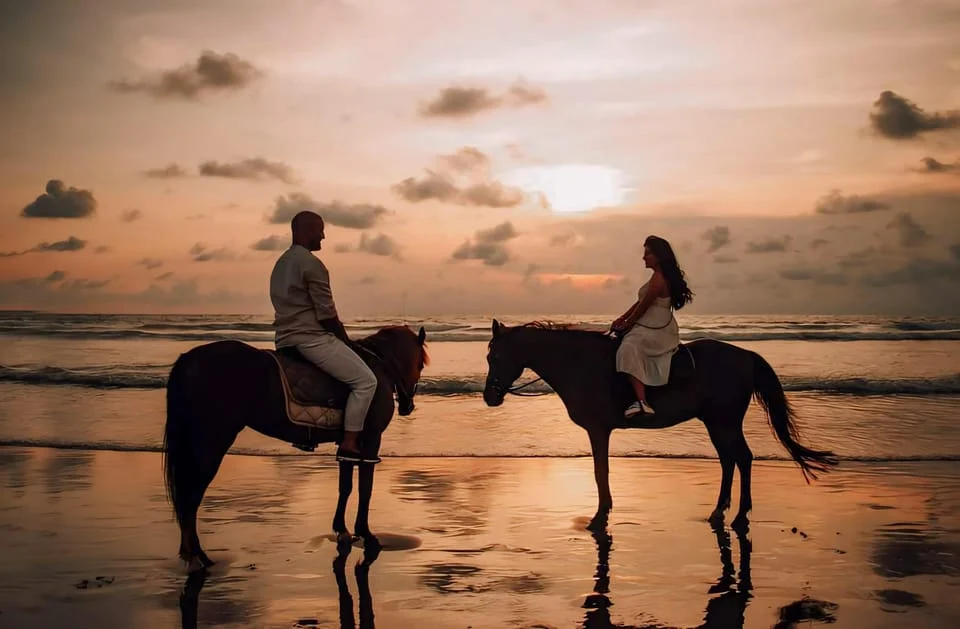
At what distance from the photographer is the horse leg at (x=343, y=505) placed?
7.64 meters

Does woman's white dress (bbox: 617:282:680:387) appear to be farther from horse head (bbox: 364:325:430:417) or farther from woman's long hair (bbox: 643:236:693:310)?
horse head (bbox: 364:325:430:417)

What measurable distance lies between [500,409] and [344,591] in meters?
12.2

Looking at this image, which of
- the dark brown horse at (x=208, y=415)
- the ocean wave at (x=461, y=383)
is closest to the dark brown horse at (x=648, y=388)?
the dark brown horse at (x=208, y=415)

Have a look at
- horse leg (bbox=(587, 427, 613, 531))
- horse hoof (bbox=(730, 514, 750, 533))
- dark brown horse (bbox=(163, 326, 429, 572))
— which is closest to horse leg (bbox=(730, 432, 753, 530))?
horse hoof (bbox=(730, 514, 750, 533))

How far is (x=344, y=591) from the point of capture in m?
6.25

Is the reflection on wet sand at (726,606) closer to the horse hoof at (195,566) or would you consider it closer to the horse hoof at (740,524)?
the horse hoof at (740,524)

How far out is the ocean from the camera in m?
13.8

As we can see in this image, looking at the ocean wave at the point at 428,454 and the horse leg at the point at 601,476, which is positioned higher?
the horse leg at the point at 601,476

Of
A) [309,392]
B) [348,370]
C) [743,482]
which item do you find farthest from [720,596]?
[309,392]

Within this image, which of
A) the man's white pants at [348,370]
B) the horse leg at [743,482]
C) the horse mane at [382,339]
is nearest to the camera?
the man's white pants at [348,370]

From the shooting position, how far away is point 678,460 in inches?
497

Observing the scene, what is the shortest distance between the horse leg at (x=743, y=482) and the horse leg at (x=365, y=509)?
335 cm

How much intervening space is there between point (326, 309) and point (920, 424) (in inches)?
505

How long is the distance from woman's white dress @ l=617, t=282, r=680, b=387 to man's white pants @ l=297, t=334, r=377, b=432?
2.54 metres
